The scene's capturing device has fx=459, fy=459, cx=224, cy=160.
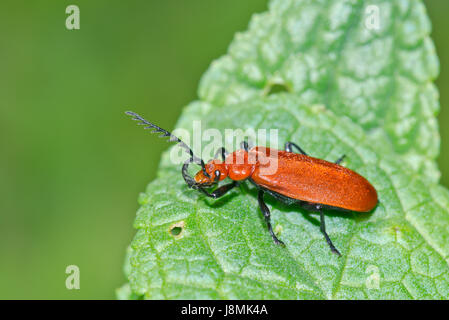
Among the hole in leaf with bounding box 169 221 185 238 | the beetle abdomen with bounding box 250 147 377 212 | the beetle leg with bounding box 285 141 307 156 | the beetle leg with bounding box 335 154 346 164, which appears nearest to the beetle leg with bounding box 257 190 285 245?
the beetle abdomen with bounding box 250 147 377 212

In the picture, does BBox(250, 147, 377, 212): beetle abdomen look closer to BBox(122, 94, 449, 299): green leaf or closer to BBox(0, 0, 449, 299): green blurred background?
BBox(122, 94, 449, 299): green leaf

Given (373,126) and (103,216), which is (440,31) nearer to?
(373,126)

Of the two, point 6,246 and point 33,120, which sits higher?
point 33,120

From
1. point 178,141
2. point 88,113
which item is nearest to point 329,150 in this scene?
point 178,141

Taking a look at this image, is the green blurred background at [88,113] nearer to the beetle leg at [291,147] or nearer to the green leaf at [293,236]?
the green leaf at [293,236]
